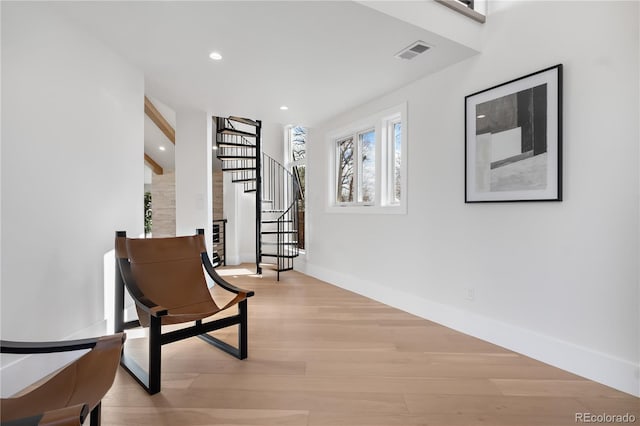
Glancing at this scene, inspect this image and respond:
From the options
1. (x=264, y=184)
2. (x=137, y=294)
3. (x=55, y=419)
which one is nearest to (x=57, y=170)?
(x=137, y=294)

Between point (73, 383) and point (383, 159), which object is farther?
point (383, 159)

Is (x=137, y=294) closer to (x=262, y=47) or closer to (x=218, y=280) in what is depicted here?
(x=218, y=280)

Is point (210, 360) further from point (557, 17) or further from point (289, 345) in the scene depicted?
point (557, 17)

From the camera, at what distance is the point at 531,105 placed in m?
2.29

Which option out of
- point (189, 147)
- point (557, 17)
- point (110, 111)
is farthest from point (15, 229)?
point (557, 17)

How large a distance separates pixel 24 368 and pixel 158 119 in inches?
200

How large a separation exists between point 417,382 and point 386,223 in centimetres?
201

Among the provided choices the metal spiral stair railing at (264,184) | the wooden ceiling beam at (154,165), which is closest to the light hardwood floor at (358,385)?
the metal spiral stair railing at (264,184)

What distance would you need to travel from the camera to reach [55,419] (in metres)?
0.81

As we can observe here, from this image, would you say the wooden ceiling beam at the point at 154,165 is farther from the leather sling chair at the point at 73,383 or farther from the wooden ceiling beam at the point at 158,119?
Result: the leather sling chair at the point at 73,383

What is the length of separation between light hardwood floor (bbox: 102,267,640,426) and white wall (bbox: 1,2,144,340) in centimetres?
69

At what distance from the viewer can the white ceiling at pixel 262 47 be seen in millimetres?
2107

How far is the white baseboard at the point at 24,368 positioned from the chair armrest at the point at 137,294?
1.92ft

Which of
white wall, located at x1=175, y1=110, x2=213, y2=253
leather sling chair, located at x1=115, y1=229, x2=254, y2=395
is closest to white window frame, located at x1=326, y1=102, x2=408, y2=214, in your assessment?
white wall, located at x1=175, y1=110, x2=213, y2=253
